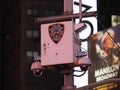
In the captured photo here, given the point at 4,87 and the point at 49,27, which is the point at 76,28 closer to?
the point at 49,27

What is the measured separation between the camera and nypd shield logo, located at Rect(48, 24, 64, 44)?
11.1 m

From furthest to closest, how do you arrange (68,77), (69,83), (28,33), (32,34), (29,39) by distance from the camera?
(32,34), (28,33), (29,39), (68,77), (69,83)

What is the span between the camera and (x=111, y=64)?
63.8 meters

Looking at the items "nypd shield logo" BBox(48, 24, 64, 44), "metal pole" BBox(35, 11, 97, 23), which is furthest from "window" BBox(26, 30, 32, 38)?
"nypd shield logo" BBox(48, 24, 64, 44)

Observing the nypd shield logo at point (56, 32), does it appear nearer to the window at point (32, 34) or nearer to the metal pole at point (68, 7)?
the metal pole at point (68, 7)

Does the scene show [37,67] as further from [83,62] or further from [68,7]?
[68,7]

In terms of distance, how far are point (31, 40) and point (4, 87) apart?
3137cm

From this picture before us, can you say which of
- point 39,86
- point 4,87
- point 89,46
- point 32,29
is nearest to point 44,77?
point 39,86

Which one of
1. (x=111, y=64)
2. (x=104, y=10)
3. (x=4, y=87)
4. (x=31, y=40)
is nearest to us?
(x=111, y=64)

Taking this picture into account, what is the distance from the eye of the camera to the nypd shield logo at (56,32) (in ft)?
36.4

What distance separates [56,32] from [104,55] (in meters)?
53.5

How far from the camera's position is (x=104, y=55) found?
64.4 metres

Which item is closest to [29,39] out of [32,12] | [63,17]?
[32,12]

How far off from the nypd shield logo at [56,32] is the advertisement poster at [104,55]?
50.2 m
